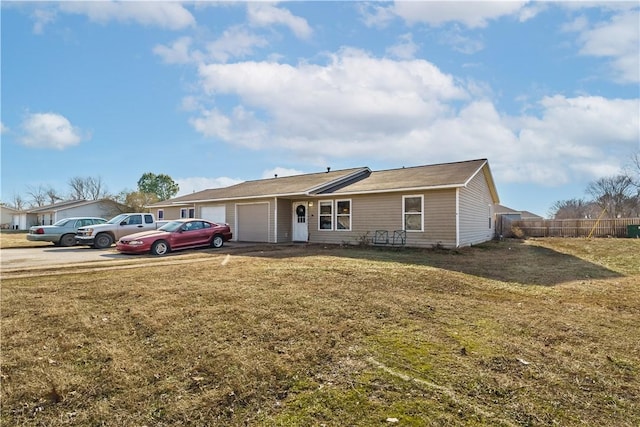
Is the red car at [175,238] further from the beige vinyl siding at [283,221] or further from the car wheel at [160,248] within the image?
the beige vinyl siding at [283,221]

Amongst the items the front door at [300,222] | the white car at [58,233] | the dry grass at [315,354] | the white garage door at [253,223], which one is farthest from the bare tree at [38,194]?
the dry grass at [315,354]

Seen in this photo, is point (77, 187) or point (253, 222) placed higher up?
point (77, 187)

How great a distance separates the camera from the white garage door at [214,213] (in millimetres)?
20848

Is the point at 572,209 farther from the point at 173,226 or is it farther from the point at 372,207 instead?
the point at 173,226

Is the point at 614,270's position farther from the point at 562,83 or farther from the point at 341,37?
Result: the point at 341,37

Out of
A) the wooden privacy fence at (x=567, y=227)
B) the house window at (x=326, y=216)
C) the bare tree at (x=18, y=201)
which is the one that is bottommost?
the wooden privacy fence at (x=567, y=227)

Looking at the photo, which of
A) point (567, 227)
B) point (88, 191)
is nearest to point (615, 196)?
point (567, 227)

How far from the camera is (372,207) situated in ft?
52.5

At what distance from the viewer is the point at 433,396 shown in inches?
117

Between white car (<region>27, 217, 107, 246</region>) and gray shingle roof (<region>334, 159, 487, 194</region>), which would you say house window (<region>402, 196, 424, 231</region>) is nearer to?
gray shingle roof (<region>334, 159, 487, 194</region>)

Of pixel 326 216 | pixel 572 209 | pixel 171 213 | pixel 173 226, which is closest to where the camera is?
pixel 173 226

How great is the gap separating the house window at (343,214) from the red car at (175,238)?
517 cm

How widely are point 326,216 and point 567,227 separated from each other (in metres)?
16.9

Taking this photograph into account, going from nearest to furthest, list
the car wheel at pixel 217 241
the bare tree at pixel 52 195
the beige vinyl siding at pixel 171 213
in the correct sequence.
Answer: the car wheel at pixel 217 241, the beige vinyl siding at pixel 171 213, the bare tree at pixel 52 195
